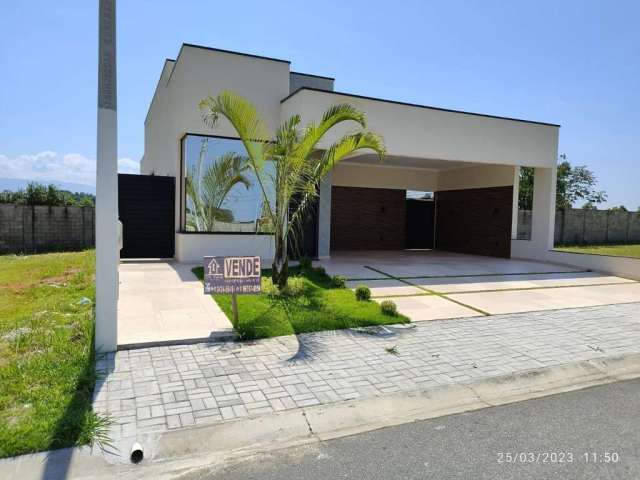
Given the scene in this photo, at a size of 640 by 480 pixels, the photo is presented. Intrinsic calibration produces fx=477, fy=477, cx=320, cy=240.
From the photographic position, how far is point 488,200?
17031 millimetres

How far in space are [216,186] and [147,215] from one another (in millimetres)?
2133

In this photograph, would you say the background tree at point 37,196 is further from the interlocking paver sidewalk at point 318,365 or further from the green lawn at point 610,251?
the green lawn at point 610,251

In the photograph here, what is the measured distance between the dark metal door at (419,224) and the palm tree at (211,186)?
355 inches

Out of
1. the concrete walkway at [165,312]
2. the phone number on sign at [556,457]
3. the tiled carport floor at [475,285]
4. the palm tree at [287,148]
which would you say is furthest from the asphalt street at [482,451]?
the palm tree at [287,148]

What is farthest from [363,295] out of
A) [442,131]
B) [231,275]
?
[442,131]

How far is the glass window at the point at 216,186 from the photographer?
12.4m

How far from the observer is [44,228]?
56.9 ft

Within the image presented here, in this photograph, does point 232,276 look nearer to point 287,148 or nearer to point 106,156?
point 106,156

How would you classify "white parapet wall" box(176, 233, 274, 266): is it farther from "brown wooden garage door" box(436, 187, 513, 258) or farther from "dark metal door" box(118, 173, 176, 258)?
"brown wooden garage door" box(436, 187, 513, 258)

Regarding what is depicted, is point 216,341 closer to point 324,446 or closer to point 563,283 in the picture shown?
point 324,446

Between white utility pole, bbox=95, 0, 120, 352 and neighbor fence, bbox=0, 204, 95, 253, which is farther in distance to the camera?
neighbor fence, bbox=0, 204, 95, 253

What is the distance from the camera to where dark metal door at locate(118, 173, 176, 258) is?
12.7 metres

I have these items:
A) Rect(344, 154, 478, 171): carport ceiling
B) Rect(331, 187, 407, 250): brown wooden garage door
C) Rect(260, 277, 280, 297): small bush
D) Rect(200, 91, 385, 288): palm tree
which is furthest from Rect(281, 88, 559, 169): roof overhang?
Rect(331, 187, 407, 250): brown wooden garage door

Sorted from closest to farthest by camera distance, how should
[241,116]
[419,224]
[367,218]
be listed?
[241,116]
[367,218]
[419,224]
